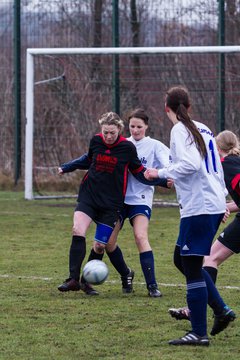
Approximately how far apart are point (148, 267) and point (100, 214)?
644 mm

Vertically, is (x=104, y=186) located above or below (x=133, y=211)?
above

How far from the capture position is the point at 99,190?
8336 millimetres

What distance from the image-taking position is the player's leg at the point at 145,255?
8.18 metres

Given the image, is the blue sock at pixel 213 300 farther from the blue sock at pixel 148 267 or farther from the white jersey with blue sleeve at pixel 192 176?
the blue sock at pixel 148 267

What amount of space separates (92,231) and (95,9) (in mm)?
7636

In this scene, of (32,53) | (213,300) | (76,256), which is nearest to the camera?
(213,300)

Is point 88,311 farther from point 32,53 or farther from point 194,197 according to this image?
point 32,53

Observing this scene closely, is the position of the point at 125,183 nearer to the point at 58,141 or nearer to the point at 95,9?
the point at 58,141

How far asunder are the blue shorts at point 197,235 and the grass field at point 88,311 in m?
0.66

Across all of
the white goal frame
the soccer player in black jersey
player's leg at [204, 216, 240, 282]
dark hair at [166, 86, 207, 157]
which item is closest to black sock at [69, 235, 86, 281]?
the soccer player in black jersey

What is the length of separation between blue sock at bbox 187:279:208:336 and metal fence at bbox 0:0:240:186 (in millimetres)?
10597

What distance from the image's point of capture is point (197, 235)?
6.15m

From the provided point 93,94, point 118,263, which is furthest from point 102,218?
point 93,94

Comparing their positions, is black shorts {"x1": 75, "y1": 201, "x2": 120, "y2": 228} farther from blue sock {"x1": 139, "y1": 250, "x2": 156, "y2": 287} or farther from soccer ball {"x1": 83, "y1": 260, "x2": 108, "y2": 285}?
soccer ball {"x1": 83, "y1": 260, "x2": 108, "y2": 285}
